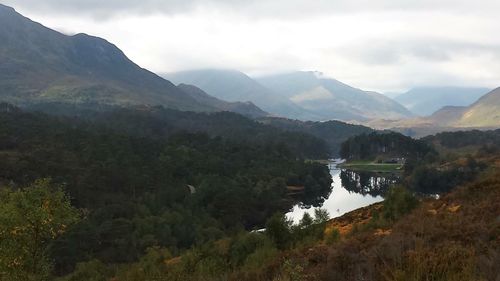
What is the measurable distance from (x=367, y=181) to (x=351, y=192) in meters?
26.1

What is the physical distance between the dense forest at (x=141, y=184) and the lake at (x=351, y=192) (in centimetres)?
512

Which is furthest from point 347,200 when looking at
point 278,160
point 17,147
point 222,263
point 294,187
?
point 222,263

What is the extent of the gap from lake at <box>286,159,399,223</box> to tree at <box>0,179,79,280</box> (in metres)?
65.0

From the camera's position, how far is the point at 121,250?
65.2 m

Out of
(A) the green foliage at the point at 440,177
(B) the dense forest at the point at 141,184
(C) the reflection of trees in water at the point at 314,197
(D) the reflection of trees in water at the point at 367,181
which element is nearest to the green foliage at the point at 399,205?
(B) the dense forest at the point at 141,184

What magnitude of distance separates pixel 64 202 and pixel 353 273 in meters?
16.0

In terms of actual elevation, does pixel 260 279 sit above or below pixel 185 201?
above

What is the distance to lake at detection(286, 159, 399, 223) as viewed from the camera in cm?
10738

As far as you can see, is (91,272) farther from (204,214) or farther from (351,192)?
(351,192)

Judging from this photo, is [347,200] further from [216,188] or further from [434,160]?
[434,160]

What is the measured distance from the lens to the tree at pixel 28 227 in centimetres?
2108

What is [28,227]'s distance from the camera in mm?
21906

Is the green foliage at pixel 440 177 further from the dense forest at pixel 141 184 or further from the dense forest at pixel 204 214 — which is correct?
the dense forest at pixel 141 184

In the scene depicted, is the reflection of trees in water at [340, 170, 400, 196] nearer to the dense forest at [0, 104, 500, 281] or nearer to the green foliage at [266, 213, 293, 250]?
the dense forest at [0, 104, 500, 281]
